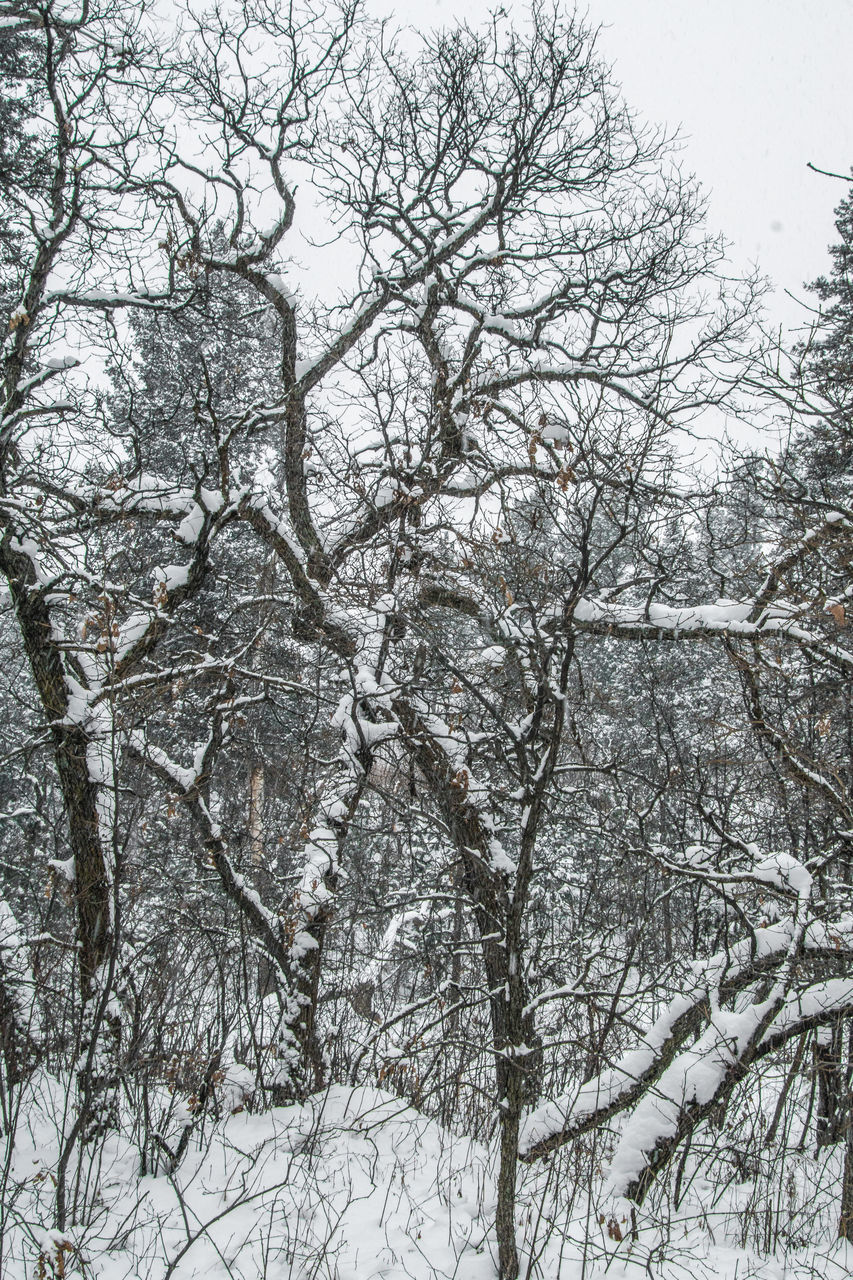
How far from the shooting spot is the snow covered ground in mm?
3465

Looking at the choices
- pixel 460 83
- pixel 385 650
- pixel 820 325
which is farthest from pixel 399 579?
pixel 460 83

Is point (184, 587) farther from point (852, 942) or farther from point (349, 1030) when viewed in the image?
point (852, 942)

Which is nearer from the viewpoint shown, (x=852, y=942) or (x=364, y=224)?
(x=852, y=942)

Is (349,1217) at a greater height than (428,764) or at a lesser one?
lesser

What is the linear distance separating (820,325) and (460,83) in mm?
6270

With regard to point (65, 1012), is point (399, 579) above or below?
above

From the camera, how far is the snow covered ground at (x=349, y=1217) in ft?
11.4

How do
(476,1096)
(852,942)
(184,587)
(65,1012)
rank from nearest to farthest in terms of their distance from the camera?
(852,942) < (65,1012) < (476,1096) < (184,587)

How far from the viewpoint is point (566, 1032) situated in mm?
7156

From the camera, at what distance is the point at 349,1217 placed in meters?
4.12

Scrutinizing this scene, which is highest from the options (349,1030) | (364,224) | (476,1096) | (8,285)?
(364,224)

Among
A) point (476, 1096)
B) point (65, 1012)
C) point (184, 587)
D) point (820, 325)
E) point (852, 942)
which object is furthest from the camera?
point (184, 587)

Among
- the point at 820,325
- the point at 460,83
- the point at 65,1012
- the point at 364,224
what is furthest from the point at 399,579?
the point at 460,83

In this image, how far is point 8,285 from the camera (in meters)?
7.37
